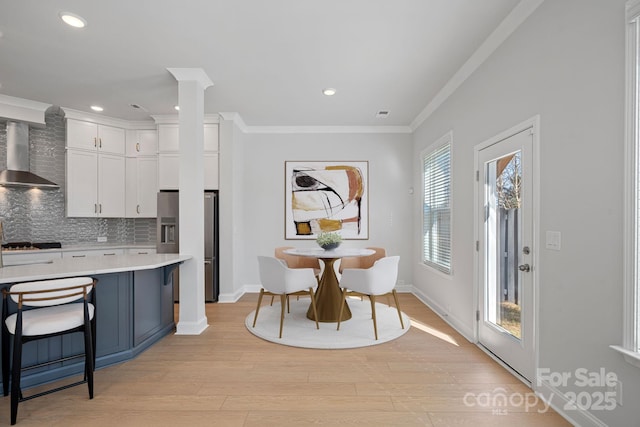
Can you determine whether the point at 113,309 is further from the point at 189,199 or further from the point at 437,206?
the point at 437,206

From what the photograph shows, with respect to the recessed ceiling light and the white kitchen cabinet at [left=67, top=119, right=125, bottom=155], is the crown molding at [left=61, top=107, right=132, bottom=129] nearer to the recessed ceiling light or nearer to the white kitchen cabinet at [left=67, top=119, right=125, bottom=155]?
the white kitchen cabinet at [left=67, top=119, right=125, bottom=155]

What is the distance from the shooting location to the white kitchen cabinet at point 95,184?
4.52m

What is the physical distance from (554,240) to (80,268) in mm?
3582

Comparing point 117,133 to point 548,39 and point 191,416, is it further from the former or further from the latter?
point 548,39

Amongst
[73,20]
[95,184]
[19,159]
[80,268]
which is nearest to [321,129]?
[73,20]

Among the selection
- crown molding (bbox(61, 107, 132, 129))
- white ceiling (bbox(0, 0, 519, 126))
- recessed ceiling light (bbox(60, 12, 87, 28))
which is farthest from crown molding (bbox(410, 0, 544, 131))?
crown molding (bbox(61, 107, 132, 129))

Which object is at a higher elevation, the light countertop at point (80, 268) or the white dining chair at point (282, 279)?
the light countertop at point (80, 268)

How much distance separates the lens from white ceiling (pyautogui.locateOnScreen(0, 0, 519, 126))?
2344 mm

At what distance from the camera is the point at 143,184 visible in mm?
4980

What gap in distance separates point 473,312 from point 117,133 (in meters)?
5.63

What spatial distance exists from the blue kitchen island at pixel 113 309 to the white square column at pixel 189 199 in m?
0.17

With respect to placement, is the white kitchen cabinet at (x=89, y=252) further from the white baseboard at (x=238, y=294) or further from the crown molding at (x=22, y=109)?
the crown molding at (x=22, y=109)

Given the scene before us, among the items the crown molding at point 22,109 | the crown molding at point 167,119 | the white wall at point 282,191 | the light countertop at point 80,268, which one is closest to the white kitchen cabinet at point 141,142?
the crown molding at point 167,119

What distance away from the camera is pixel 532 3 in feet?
7.16
